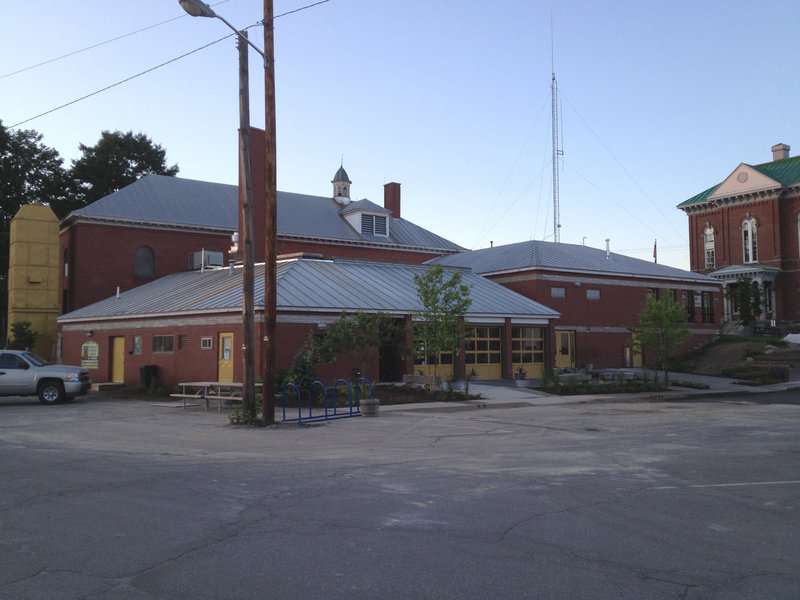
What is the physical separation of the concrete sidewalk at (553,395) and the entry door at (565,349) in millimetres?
7265

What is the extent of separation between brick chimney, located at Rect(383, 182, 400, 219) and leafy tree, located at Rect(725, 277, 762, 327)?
2572 centimetres

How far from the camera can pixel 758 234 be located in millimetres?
57938

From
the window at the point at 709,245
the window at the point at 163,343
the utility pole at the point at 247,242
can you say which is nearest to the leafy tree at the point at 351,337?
the utility pole at the point at 247,242

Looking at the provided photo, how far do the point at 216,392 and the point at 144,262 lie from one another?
63.6 feet

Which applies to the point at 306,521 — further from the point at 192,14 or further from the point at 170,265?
the point at 170,265

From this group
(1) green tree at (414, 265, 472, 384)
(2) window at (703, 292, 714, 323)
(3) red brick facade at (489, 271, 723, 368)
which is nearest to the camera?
(1) green tree at (414, 265, 472, 384)

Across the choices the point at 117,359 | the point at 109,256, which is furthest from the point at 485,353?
the point at 109,256

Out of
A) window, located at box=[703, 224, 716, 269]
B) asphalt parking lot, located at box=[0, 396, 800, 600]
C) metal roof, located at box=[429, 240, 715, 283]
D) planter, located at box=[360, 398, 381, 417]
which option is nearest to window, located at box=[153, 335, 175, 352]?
planter, located at box=[360, 398, 381, 417]

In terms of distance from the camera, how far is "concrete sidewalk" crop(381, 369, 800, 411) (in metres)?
23.2

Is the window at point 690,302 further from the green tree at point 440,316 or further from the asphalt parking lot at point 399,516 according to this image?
the asphalt parking lot at point 399,516

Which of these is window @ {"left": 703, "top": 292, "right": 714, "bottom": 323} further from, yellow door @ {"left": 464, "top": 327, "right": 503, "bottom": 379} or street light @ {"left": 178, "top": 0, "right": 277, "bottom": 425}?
street light @ {"left": 178, "top": 0, "right": 277, "bottom": 425}

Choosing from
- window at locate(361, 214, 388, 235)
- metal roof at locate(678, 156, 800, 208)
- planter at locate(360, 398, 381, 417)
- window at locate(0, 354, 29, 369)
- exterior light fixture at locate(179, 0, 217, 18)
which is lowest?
planter at locate(360, 398, 381, 417)

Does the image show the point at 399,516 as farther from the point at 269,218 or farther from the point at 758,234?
the point at 758,234

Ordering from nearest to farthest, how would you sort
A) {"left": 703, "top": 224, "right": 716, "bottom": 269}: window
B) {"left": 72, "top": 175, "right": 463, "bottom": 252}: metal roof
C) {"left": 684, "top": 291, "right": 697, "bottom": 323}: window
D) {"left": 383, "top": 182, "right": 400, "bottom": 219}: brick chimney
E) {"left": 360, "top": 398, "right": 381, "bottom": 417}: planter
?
{"left": 360, "top": 398, "right": 381, "bottom": 417}: planter → {"left": 72, "top": 175, "right": 463, "bottom": 252}: metal roof → {"left": 684, "top": 291, "right": 697, "bottom": 323}: window → {"left": 383, "top": 182, "right": 400, "bottom": 219}: brick chimney → {"left": 703, "top": 224, "right": 716, "bottom": 269}: window
